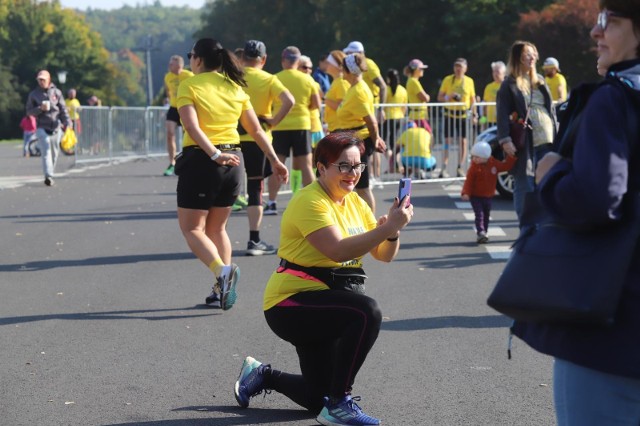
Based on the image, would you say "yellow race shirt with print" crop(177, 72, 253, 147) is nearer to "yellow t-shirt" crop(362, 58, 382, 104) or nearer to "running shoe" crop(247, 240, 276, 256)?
"running shoe" crop(247, 240, 276, 256)

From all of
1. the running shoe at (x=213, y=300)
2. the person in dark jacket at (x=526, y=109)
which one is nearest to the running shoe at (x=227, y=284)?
the running shoe at (x=213, y=300)

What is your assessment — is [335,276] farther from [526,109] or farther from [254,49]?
[254,49]

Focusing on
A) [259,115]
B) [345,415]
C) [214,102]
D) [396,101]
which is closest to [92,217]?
[259,115]

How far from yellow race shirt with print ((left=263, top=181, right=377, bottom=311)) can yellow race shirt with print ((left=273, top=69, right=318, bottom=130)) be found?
839cm

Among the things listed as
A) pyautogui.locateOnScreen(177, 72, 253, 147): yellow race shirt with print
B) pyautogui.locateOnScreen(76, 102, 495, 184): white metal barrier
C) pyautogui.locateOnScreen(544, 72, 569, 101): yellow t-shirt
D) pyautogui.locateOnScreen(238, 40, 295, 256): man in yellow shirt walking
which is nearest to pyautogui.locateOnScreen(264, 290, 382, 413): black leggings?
pyautogui.locateOnScreen(177, 72, 253, 147): yellow race shirt with print

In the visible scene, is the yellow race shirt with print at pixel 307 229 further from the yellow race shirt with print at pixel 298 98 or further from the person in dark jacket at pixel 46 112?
the person in dark jacket at pixel 46 112

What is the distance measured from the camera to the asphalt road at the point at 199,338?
5688mm

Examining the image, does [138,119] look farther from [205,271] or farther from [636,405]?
[636,405]

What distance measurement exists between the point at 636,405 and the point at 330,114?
10.9 metres

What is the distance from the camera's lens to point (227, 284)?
26.6ft

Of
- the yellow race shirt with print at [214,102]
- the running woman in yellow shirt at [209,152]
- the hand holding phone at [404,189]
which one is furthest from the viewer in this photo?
the yellow race shirt with print at [214,102]

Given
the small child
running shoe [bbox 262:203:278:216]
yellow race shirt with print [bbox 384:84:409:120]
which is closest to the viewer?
the small child

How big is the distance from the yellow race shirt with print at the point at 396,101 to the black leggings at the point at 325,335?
1427cm

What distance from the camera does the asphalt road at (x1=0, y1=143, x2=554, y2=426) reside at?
5.69 meters
